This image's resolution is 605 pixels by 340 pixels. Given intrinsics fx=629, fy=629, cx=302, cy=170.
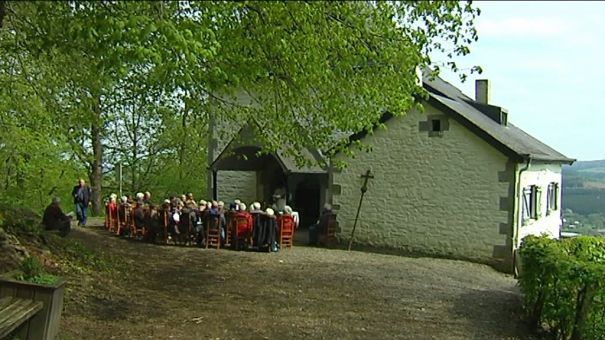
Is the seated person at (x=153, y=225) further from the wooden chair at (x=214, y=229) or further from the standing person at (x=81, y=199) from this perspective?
the standing person at (x=81, y=199)

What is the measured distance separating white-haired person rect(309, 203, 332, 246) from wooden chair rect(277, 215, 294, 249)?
4.13 feet

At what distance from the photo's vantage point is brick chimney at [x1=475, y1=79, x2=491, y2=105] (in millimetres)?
24837

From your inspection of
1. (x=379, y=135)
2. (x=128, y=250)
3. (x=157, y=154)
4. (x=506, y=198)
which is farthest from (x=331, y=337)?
(x=157, y=154)

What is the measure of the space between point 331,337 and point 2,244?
4787 mm

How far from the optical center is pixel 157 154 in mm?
32281

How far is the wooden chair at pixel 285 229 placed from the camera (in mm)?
17047

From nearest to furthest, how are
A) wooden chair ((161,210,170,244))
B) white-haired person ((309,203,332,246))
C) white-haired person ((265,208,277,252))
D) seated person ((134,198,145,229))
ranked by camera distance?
1. white-haired person ((265,208,277,252))
2. wooden chair ((161,210,170,244))
3. seated person ((134,198,145,229))
4. white-haired person ((309,203,332,246))

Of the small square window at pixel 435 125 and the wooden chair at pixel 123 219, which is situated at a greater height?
the small square window at pixel 435 125

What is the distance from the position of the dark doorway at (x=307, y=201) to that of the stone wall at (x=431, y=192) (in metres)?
3.31

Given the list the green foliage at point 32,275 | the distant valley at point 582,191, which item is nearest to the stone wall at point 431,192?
the distant valley at point 582,191

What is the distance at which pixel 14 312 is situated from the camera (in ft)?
19.5

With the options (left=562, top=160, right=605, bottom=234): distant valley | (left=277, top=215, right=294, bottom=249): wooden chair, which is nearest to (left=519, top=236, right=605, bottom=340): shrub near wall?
(left=277, top=215, right=294, bottom=249): wooden chair

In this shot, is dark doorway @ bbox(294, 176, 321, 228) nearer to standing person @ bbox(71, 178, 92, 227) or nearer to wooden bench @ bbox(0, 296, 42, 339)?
standing person @ bbox(71, 178, 92, 227)

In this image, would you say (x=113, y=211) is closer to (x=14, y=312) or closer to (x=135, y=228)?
(x=135, y=228)
